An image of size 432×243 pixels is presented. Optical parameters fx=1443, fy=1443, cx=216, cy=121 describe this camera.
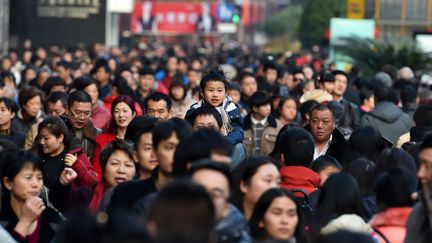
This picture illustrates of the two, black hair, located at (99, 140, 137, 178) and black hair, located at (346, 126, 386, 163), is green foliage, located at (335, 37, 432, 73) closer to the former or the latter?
black hair, located at (346, 126, 386, 163)

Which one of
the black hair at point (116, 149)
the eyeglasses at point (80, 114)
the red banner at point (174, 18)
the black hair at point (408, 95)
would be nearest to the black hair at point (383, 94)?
the black hair at point (408, 95)

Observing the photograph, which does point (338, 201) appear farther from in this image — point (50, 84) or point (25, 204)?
point (50, 84)

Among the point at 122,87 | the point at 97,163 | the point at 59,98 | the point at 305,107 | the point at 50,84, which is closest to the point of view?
the point at 97,163

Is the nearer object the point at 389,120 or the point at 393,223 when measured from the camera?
the point at 393,223

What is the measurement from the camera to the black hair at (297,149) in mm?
10773

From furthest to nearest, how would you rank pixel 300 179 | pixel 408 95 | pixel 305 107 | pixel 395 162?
pixel 408 95, pixel 305 107, pixel 300 179, pixel 395 162

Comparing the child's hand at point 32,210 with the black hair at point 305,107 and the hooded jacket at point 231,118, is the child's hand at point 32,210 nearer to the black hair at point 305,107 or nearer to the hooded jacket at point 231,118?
the hooded jacket at point 231,118

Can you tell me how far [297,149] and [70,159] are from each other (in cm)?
176

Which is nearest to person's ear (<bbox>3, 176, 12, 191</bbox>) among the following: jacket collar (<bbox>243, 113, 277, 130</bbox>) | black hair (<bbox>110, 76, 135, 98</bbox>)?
jacket collar (<bbox>243, 113, 277, 130</bbox>)

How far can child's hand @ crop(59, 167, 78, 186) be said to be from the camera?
10471mm

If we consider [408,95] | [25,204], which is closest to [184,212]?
[25,204]

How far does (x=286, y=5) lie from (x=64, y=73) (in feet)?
325

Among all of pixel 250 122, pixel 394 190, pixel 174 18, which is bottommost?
pixel 174 18

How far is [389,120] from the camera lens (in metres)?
15.4
